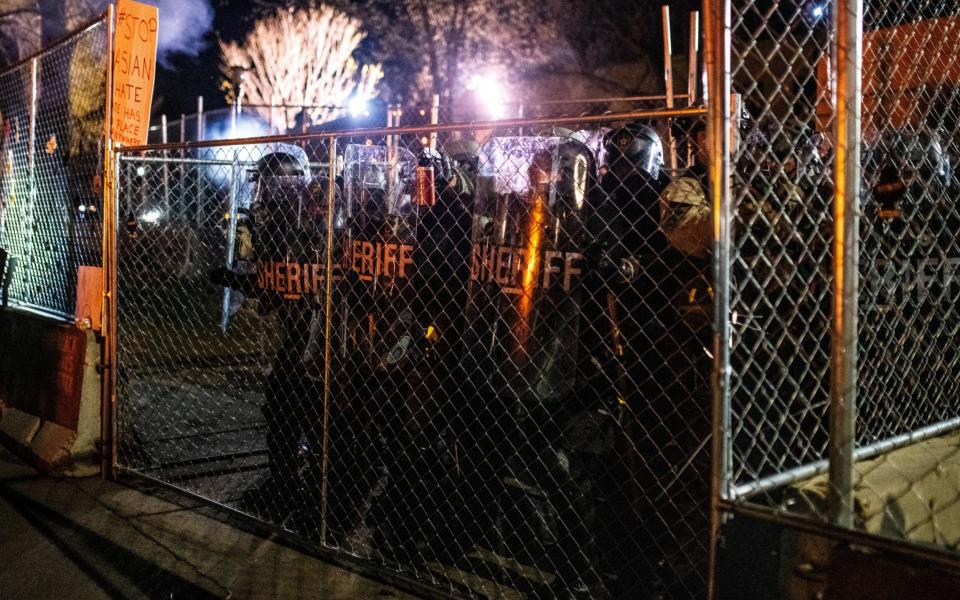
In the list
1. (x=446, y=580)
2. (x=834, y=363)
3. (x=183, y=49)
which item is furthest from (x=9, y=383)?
(x=183, y=49)

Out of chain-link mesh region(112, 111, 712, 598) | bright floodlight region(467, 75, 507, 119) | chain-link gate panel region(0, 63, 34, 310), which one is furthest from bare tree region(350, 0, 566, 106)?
chain-link mesh region(112, 111, 712, 598)

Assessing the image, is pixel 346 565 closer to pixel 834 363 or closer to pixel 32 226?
pixel 834 363

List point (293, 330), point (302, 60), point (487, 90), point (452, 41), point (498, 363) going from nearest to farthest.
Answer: point (498, 363) < point (293, 330) < point (487, 90) < point (452, 41) < point (302, 60)

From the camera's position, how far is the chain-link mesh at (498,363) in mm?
3676

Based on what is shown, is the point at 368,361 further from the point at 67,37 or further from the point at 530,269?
the point at 67,37

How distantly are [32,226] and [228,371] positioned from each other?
289cm

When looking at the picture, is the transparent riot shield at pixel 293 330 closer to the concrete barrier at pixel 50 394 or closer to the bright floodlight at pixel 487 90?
the concrete barrier at pixel 50 394

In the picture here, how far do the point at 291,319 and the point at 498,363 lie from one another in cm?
168

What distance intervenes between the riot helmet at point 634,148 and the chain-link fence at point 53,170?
3.77 m

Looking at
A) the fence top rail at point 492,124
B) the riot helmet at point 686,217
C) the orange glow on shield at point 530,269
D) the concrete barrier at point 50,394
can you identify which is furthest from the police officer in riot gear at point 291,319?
the riot helmet at point 686,217

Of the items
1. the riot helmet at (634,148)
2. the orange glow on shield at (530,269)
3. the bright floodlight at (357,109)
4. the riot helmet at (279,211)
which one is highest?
the bright floodlight at (357,109)

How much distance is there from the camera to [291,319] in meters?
4.72

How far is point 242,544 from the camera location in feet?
13.3

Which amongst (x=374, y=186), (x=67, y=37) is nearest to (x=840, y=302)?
(x=374, y=186)
